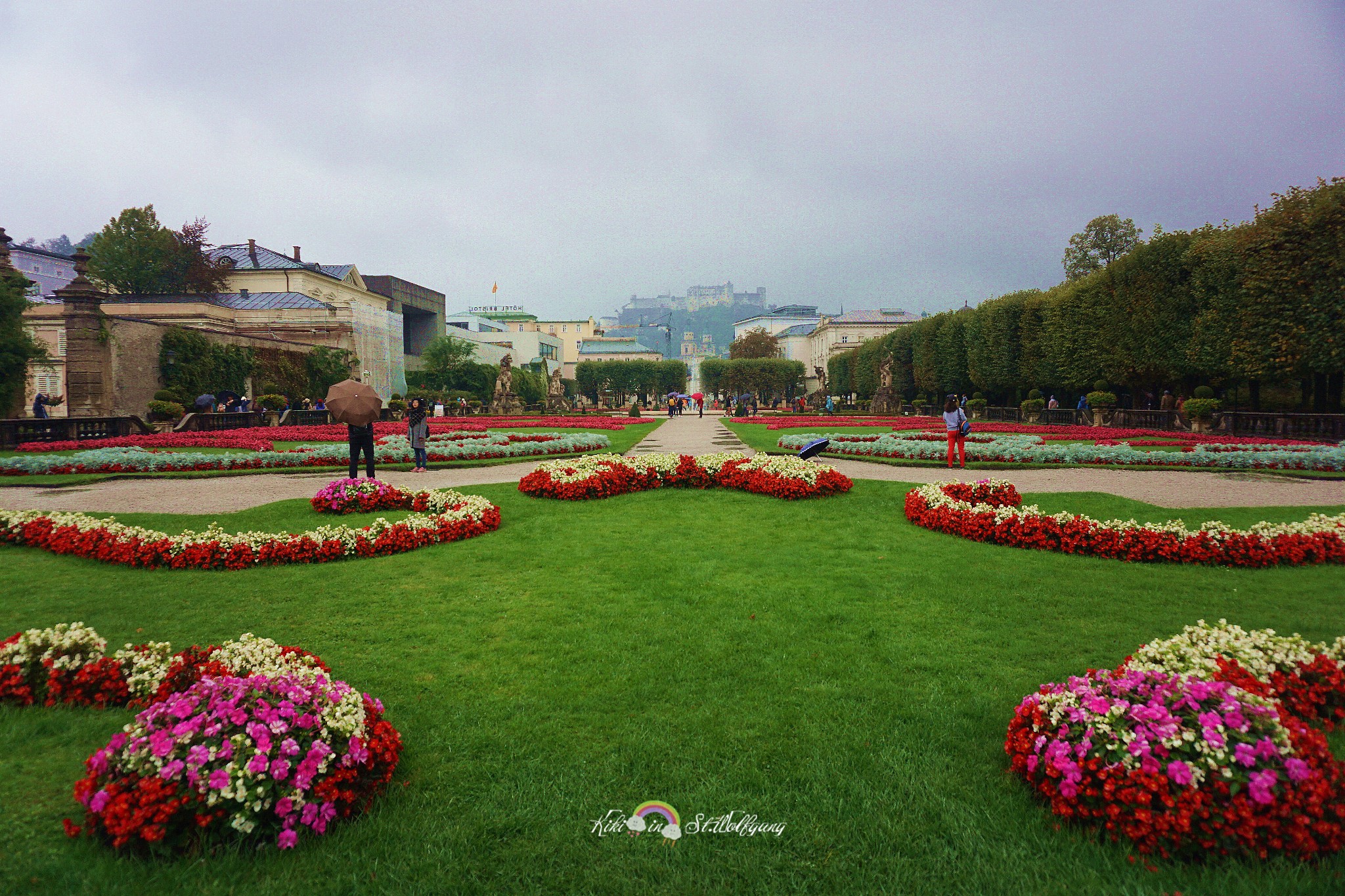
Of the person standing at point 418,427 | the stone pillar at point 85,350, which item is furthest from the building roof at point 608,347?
the person standing at point 418,427

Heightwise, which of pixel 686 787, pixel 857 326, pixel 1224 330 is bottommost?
pixel 686 787

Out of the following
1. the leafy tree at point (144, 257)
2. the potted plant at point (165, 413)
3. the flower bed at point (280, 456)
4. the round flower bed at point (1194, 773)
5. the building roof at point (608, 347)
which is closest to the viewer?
the round flower bed at point (1194, 773)

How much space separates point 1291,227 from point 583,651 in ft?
102

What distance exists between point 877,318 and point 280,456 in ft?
339

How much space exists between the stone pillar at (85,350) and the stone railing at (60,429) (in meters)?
6.35

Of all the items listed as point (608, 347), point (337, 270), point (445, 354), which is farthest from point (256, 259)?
point (608, 347)

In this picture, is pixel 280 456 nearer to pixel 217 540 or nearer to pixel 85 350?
pixel 217 540

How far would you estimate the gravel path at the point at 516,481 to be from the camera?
35.8 feet

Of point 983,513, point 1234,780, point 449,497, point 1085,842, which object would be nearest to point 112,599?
point 449,497

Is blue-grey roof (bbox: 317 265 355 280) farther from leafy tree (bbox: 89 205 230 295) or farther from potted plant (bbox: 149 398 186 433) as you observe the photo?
potted plant (bbox: 149 398 186 433)

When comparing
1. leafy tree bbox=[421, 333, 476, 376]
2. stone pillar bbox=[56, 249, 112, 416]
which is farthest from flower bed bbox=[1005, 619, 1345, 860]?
leafy tree bbox=[421, 333, 476, 376]

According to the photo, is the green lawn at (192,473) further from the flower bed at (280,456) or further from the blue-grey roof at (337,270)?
the blue-grey roof at (337,270)

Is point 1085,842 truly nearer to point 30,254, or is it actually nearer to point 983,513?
point 983,513

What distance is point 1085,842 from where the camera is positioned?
2721mm
